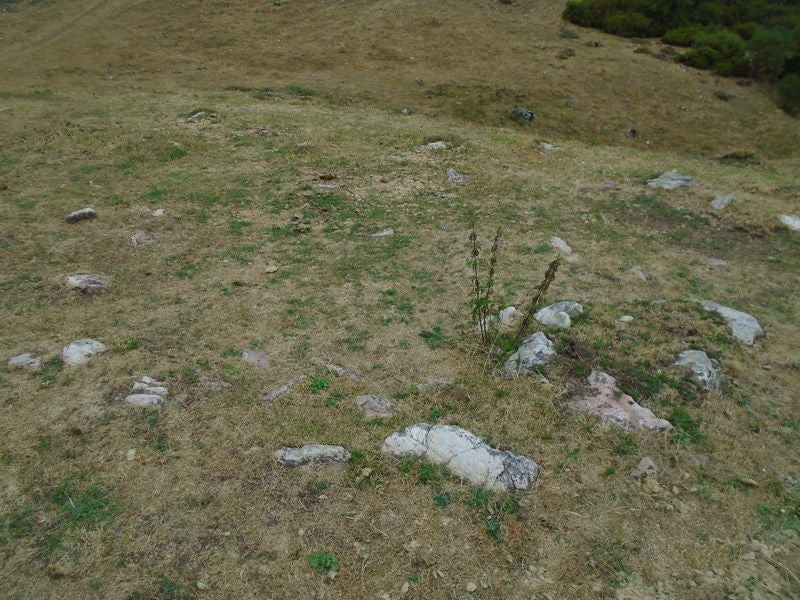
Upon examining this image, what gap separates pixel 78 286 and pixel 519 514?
561cm

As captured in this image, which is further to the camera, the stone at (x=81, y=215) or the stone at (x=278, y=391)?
the stone at (x=81, y=215)

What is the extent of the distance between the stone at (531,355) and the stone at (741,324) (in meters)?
2.14

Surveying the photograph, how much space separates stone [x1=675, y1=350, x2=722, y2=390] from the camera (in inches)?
191

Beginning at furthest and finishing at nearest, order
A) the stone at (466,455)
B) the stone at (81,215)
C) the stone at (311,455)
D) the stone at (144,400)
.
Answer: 1. the stone at (81,215)
2. the stone at (144,400)
3. the stone at (311,455)
4. the stone at (466,455)

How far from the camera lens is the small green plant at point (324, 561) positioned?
3.32m

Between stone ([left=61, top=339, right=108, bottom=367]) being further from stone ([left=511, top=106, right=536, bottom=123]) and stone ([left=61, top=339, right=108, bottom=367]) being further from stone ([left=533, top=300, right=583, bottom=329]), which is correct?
stone ([left=511, top=106, right=536, bottom=123])

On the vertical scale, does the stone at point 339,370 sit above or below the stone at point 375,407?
below

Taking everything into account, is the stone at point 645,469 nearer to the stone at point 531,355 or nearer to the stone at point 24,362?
the stone at point 531,355

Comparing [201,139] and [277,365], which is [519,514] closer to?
[277,365]

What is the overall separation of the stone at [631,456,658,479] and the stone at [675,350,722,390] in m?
1.23

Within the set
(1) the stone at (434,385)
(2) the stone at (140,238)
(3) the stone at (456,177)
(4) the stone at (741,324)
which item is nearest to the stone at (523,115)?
(3) the stone at (456,177)

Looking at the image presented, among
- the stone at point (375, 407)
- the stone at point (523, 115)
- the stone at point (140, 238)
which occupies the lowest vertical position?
the stone at point (523, 115)

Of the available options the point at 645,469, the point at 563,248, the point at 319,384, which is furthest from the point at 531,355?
the point at 563,248

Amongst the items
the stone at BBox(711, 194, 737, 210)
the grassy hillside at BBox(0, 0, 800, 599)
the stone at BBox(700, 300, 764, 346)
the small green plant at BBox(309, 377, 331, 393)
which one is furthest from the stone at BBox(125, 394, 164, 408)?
the stone at BBox(711, 194, 737, 210)
